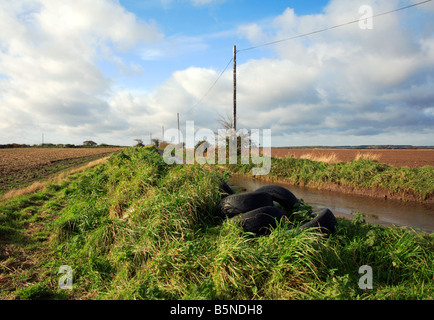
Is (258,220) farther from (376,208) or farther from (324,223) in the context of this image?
(376,208)

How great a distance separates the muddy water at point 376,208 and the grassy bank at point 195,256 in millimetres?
2942

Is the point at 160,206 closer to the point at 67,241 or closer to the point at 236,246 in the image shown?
the point at 236,246

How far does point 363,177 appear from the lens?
36.6 feet

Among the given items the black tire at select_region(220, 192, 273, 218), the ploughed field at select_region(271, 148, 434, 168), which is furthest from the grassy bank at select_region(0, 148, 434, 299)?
the ploughed field at select_region(271, 148, 434, 168)

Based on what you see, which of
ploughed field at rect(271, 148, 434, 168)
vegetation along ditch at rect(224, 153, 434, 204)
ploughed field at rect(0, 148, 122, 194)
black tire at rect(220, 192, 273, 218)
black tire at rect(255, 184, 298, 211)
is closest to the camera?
black tire at rect(220, 192, 273, 218)

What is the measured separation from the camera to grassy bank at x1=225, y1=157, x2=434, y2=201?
9.69m

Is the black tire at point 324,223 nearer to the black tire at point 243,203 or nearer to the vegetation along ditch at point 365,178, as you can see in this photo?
the black tire at point 243,203

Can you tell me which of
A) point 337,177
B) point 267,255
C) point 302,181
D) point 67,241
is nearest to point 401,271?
point 267,255

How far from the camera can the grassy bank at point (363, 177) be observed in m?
9.69

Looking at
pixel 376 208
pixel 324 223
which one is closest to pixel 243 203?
pixel 324 223

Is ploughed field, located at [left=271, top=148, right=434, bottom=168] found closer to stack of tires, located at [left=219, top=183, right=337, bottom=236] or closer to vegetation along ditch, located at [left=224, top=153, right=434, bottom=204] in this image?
vegetation along ditch, located at [left=224, top=153, right=434, bottom=204]

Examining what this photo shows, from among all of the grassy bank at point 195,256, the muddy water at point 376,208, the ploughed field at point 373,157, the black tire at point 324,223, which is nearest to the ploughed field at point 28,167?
the grassy bank at point 195,256

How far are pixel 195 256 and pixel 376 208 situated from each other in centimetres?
750

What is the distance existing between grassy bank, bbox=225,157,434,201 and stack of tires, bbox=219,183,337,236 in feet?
23.0
